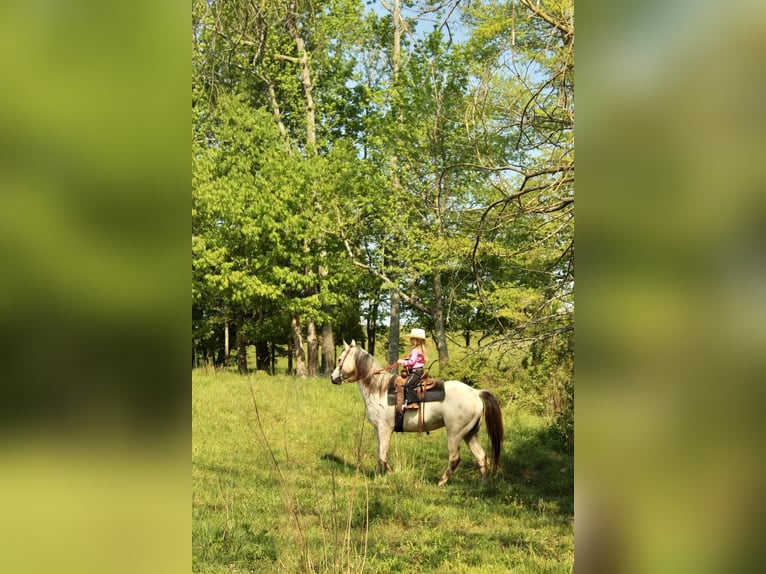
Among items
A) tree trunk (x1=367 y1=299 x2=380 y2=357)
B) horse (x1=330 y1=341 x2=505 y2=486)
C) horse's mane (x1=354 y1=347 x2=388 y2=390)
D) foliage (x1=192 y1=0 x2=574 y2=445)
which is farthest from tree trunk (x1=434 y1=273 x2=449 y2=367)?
horse's mane (x1=354 y1=347 x2=388 y2=390)

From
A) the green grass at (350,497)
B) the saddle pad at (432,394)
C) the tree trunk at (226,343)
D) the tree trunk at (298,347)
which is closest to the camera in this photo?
the green grass at (350,497)

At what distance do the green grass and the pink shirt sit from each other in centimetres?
79

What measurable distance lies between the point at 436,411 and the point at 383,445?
28.2 inches

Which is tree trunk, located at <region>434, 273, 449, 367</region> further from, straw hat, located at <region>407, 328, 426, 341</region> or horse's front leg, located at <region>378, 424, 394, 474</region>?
straw hat, located at <region>407, 328, 426, 341</region>

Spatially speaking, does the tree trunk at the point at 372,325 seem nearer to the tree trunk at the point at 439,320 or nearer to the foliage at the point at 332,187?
the foliage at the point at 332,187

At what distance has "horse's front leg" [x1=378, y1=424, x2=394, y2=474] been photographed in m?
7.43

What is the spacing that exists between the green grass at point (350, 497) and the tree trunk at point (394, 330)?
1123mm

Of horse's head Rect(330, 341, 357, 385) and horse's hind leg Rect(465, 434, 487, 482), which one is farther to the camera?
horse's hind leg Rect(465, 434, 487, 482)

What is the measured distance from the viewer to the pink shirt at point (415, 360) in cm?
703

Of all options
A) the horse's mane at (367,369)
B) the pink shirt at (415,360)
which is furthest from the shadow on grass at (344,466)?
the pink shirt at (415,360)

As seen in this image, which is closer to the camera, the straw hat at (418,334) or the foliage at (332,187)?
the straw hat at (418,334)
